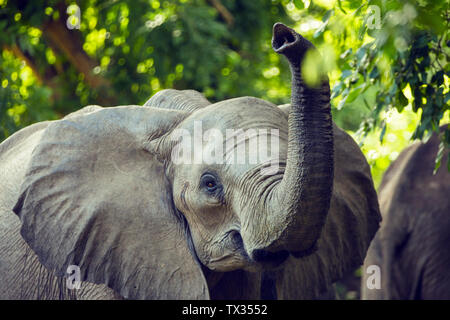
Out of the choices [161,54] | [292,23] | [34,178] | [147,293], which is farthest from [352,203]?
[292,23]

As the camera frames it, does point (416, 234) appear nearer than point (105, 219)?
No

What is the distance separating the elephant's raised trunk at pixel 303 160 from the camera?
287 cm

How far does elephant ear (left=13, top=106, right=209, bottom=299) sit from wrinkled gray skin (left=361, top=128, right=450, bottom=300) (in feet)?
8.63

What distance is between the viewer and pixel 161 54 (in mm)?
8023

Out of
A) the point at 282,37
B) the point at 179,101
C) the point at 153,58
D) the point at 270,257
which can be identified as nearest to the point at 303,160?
the point at 282,37

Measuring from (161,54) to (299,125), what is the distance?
5.16 m

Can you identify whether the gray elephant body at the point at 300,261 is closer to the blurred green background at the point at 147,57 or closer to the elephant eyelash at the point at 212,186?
the elephant eyelash at the point at 212,186

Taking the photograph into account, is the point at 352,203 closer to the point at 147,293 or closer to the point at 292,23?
the point at 147,293

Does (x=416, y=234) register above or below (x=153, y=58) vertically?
below

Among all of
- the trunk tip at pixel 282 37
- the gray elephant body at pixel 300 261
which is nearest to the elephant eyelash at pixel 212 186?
the gray elephant body at pixel 300 261

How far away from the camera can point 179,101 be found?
13.6ft

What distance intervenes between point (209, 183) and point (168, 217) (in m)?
0.26

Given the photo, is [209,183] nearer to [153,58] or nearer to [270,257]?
[270,257]

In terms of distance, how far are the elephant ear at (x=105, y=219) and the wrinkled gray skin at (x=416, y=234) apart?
2632 millimetres
